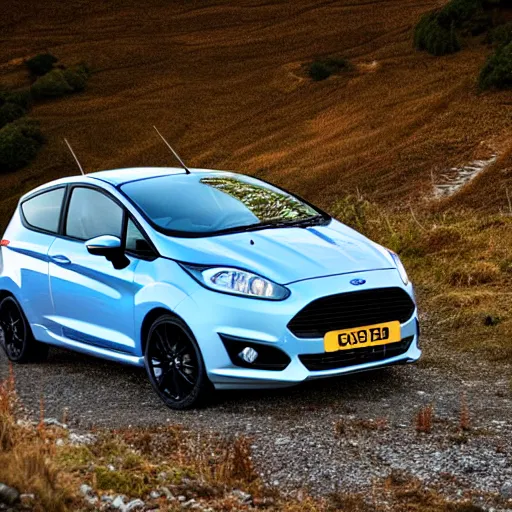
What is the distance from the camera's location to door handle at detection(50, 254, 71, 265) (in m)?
8.71

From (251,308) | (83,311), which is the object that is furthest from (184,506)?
(83,311)

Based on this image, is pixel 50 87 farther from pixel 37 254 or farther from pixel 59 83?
pixel 37 254

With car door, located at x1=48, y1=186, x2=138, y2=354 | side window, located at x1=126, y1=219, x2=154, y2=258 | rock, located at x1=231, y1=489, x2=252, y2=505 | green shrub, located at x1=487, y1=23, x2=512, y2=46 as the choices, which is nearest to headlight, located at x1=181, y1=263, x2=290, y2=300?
side window, located at x1=126, y1=219, x2=154, y2=258

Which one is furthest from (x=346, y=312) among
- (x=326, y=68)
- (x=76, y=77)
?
(x=76, y=77)

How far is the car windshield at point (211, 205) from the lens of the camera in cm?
825

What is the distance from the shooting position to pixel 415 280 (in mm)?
Result: 12414

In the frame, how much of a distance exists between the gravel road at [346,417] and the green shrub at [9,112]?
3253cm

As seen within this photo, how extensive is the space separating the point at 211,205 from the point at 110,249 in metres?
0.86

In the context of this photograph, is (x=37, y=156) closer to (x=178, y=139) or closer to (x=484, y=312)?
(x=178, y=139)

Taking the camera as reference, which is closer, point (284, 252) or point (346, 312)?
point (346, 312)

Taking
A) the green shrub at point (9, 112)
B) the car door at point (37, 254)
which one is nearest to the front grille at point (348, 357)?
the car door at point (37, 254)

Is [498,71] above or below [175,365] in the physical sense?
below

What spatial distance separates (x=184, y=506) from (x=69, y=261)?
3528mm

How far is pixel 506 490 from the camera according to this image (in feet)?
19.6
